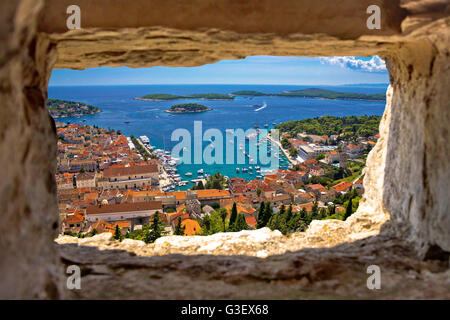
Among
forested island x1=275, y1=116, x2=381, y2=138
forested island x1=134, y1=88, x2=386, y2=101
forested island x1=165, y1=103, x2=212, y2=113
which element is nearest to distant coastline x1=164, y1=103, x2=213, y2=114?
forested island x1=165, y1=103, x2=212, y2=113

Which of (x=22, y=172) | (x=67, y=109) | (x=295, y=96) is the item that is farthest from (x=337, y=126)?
(x=295, y=96)

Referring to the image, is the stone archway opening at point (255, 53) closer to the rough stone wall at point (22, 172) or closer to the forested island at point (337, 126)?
the rough stone wall at point (22, 172)

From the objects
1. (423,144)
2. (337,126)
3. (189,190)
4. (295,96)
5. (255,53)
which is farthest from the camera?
(295,96)

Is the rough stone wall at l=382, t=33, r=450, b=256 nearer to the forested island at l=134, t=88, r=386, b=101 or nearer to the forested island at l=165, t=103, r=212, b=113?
the forested island at l=165, t=103, r=212, b=113

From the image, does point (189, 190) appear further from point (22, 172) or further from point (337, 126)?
point (337, 126)

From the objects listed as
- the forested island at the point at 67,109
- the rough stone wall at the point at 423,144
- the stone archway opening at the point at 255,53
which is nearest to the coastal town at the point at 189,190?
the rough stone wall at the point at 423,144
